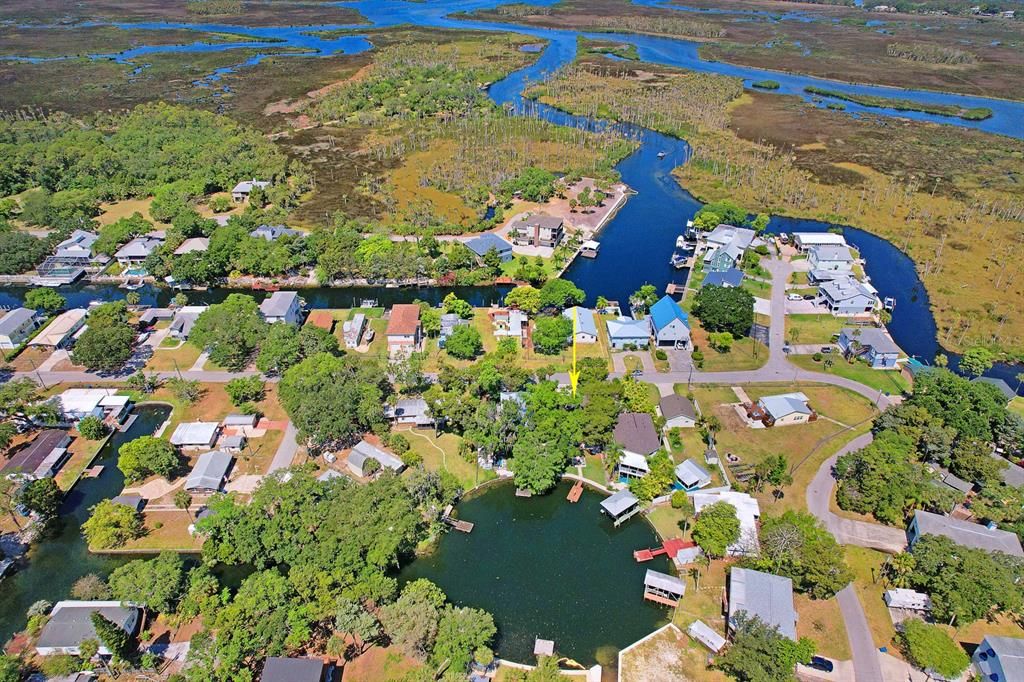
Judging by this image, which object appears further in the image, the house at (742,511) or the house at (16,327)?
the house at (16,327)

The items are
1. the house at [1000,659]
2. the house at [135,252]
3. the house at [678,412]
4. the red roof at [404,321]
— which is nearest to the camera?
the house at [1000,659]

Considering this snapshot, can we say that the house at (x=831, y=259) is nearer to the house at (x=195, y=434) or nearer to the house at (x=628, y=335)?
the house at (x=628, y=335)

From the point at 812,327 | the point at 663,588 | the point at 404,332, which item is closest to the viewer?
the point at 663,588

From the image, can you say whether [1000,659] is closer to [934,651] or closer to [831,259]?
[934,651]

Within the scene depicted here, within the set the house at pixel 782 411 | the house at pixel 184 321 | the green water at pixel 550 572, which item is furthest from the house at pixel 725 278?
the house at pixel 184 321

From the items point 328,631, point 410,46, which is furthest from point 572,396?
point 410,46

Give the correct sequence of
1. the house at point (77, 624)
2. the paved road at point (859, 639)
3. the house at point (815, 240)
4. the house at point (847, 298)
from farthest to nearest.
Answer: the house at point (815, 240)
the house at point (847, 298)
the house at point (77, 624)
the paved road at point (859, 639)

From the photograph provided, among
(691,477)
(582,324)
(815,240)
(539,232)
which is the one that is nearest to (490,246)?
(539,232)

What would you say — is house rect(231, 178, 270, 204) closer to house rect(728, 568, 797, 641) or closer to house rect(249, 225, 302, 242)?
house rect(249, 225, 302, 242)
